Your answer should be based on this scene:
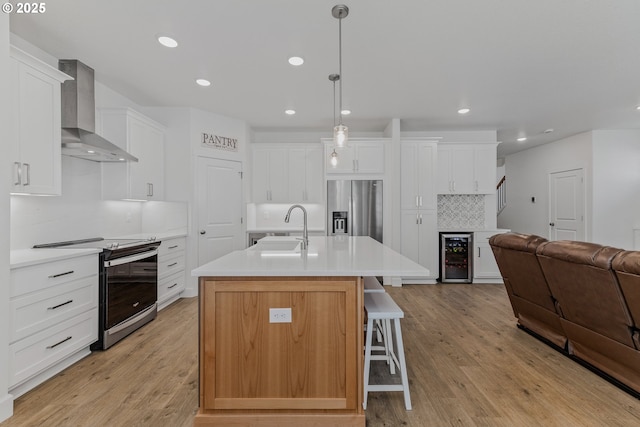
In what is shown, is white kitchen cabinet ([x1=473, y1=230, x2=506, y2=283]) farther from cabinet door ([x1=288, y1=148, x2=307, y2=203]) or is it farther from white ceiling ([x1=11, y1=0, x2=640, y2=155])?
cabinet door ([x1=288, y1=148, x2=307, y2=203])

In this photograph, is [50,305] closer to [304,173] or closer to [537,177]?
[304,173]

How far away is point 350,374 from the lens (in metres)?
1.63

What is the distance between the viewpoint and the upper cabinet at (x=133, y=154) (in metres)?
3.36

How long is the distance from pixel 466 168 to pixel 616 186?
116 inches

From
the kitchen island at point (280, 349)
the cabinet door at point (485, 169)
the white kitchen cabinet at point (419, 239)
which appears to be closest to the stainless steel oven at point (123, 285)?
the kitchen island at point (280, 349)

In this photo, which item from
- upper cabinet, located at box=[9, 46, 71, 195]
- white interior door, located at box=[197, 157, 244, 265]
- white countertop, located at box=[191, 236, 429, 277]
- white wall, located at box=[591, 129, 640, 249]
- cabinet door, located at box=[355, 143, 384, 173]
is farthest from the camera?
white wall, located at box=[591, 129, 640, 249]

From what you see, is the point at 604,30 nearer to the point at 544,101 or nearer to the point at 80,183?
the point at 544,101

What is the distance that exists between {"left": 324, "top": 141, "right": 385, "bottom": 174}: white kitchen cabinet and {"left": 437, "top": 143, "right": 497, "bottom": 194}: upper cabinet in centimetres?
116

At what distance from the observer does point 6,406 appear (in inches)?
69.7

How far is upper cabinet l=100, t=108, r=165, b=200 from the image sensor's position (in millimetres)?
3363

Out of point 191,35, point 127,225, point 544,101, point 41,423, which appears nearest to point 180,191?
point 127,225

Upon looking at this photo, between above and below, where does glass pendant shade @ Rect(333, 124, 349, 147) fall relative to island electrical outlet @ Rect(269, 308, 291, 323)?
above

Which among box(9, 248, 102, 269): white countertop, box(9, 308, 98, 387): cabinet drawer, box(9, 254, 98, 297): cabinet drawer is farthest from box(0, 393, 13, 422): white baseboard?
box(9, 248, 102, 269): white countertop

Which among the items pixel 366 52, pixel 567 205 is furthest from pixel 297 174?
pixel 567 205
